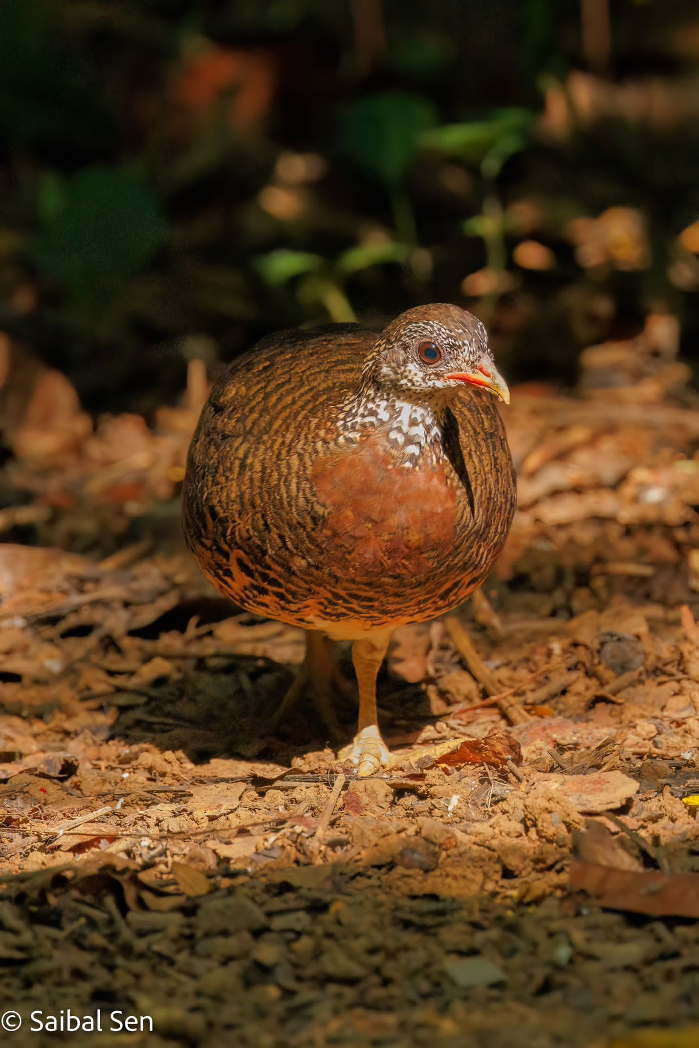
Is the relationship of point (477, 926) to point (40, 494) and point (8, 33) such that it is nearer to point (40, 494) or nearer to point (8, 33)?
A: point (40, 494)

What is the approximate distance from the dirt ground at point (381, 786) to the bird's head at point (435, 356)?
1274 millimetres

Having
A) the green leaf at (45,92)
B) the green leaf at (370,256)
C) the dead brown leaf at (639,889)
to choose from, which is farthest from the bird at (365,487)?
the green leaf at (45,92)

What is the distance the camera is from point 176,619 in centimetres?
635

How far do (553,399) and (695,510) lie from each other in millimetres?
1583

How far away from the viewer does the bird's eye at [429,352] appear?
14.2 feet

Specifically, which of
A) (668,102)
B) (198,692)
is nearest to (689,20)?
(668,102)

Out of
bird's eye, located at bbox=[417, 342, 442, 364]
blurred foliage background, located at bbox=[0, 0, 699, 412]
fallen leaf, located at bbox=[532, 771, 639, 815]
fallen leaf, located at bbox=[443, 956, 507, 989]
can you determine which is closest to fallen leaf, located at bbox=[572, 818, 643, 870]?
fallen leaf, located at bbox=[532, 771, 639, 815]

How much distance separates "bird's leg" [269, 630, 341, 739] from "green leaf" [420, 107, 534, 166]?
406 cm

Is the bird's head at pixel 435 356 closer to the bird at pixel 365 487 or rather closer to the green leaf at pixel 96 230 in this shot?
the bird at pixel 365 487

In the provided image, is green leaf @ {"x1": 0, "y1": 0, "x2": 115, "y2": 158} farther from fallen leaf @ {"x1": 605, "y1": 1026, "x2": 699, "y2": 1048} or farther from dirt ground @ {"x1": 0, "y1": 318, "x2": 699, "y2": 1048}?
fallen leaf @ {"x1": 605, "y1": 1026, "x2": 699, "y2": 1048}

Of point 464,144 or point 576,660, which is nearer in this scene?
point 576,660

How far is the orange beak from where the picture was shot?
4.30 m

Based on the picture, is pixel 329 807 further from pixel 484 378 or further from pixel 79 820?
pixel 484 378

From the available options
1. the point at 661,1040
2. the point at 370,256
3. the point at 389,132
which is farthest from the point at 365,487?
the point at 389,132
